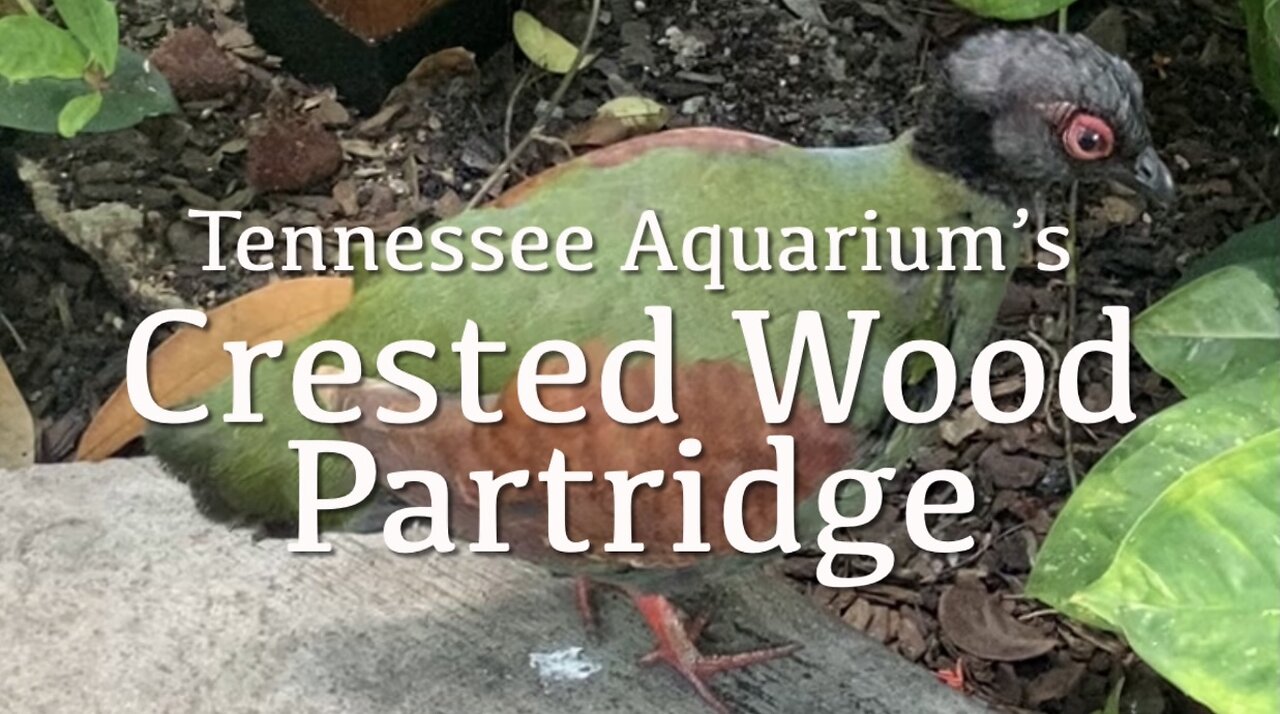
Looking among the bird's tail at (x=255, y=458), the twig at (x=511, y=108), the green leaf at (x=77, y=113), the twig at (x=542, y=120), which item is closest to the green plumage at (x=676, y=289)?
the bird's tail at (x=255, y=458)

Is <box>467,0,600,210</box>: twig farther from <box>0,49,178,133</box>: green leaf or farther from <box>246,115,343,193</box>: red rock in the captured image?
<box>0,49,178,133</box>: green leaf

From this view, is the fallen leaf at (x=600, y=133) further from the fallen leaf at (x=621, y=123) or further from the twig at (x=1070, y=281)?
the twig at (x=1070, y=281)

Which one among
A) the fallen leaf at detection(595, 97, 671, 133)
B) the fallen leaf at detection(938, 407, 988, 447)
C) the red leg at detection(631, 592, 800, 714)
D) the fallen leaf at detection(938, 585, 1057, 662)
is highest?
the fallen leaf at detection(595, 97, 671, 133)

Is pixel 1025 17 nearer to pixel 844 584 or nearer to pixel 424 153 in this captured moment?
pixel 844 584

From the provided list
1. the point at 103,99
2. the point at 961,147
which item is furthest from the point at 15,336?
the point at 961,147

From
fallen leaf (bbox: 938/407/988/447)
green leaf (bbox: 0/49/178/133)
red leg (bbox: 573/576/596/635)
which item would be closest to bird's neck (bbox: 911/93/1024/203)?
red leg (bbox: 573/576/596/635)
